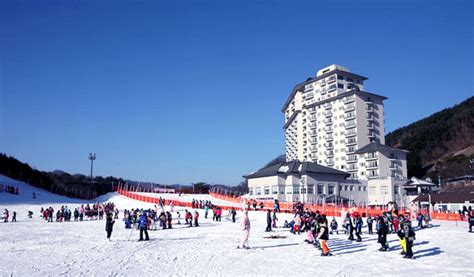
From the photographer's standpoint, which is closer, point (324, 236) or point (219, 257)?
point (219, 257)

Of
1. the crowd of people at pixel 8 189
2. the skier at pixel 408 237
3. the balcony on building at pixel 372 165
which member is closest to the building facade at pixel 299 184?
the balcony on building at pixel 372 165

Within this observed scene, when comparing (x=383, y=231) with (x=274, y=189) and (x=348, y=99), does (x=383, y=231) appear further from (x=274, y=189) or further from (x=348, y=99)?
(x=348, y=99)

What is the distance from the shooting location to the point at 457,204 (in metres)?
53.8

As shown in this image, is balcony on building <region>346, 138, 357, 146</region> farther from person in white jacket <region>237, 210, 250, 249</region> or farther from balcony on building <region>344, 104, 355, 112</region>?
person in white jacket <region>237, 210, 250, 249</region>

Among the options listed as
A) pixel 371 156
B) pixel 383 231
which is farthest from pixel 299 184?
pixel 383 231

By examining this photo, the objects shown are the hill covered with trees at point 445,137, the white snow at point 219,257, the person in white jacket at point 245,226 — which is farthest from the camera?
the hill covered with trees at point 445,137

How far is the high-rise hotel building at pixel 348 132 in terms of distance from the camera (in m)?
79.1

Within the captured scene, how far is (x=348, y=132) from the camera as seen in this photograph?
8694 cm

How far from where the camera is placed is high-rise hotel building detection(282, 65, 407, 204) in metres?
79.1

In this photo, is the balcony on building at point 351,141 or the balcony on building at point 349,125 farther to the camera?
the balcony on building at point 349,125

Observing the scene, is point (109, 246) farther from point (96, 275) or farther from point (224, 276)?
point (224, 276)

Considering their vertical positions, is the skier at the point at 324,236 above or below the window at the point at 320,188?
below

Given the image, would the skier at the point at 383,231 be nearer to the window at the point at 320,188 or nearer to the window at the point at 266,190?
the window at the point at 266,190

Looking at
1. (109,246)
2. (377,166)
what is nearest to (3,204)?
(109,246)
